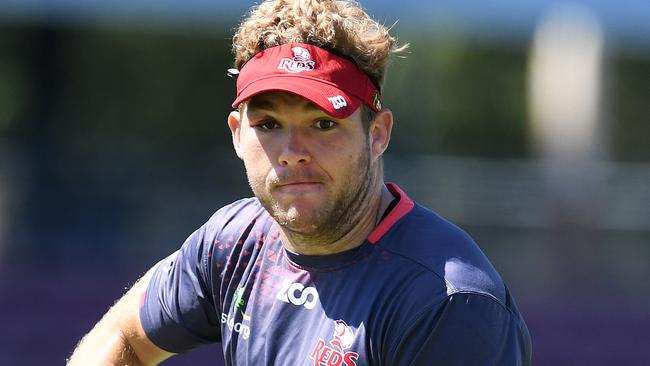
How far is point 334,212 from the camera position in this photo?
9.61 feet

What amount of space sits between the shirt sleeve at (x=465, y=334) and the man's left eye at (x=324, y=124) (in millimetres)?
579

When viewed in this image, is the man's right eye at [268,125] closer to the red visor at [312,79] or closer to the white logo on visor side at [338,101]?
the red visor at [312,79]

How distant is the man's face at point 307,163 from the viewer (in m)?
2.90

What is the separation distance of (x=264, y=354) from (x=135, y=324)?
622mm

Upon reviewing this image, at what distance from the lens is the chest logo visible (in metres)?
2.99

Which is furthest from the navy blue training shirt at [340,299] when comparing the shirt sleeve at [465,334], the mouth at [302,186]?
the mouth at [302,186]

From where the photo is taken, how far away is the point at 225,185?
1284cm

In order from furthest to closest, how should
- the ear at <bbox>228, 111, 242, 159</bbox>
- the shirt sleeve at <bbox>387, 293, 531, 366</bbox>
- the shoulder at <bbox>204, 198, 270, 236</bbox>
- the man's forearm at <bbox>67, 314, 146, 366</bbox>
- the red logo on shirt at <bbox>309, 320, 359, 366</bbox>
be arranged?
the man's forearm at <bbox>67, 314, 146, 366</bbox>
the shoulder at <bbox>204, 198, 270, 236</bbox>
the ear at <bbox>228, 111, 242, 159</bbox>
the red logo on shirt at <bbox>309, 320, 359, 366</bbox>
the shirt sleeve at <bbox>387, 293, 531, 366</bbox>

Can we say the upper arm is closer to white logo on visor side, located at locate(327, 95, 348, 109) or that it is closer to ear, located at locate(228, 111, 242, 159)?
ear, located at locate(228, 111, 242, 159)

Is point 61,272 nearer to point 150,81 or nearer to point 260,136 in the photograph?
point 260,136

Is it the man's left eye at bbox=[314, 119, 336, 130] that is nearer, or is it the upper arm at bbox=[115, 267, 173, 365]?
the man's left eye at bbox=[314, 119, 336, 130]

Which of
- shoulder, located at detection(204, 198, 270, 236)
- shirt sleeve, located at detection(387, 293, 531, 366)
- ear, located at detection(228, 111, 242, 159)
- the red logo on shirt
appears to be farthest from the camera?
shoulder, located at detection(204, 198, 270, 236)

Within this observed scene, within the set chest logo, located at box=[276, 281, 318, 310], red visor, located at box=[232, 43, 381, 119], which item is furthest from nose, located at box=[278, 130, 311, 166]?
chest logo, located at box=[276, 281, 318, 310]

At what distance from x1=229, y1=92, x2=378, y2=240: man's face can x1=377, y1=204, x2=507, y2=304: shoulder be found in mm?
155
